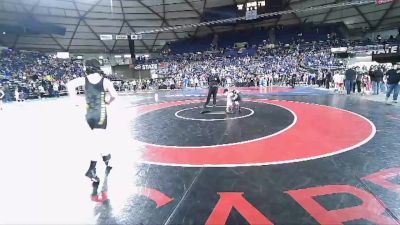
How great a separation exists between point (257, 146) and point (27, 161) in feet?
14.6

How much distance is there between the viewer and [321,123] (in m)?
7.84

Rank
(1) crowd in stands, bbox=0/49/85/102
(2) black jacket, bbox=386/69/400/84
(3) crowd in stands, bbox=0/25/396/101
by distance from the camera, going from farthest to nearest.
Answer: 1. (3) crowd in stands, bbox=0/25/396/101
2. (1) crowd in stands, bbox=0/49/85/102
3. (2) black jacket, bbox=386/69/400/84

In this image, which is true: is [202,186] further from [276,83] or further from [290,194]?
[276,83]

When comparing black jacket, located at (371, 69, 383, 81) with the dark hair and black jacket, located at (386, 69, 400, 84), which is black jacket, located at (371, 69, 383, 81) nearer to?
black jacket, located at (386, 69, 400, 84)

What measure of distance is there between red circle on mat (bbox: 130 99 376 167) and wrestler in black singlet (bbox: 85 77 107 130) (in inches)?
49.9

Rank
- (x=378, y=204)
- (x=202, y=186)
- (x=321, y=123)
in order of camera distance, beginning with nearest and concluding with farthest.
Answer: (x=378, y=204), (x=202, y=186), (x=321, y=123)

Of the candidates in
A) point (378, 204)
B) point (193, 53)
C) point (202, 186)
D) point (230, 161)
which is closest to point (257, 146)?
point (230, 161)

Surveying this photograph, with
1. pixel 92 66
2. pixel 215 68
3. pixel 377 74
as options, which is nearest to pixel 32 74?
pixel 215 68

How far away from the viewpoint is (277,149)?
5.43 meters

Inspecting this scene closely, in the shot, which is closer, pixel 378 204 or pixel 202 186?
pixel 378 204

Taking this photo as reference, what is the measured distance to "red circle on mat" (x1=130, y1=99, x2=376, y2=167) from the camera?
4852 mm

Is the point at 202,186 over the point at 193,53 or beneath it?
beneath

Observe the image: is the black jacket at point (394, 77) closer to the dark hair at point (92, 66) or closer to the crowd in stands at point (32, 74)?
the dark hair at point (92, 66)

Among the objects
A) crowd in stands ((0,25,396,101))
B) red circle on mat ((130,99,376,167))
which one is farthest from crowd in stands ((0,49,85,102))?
red circle on mat ((130,99,376,167))
